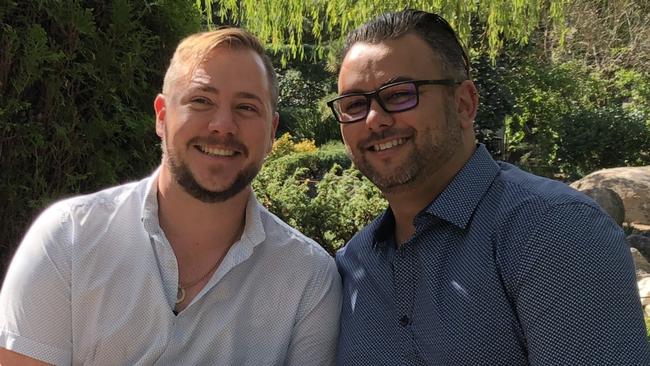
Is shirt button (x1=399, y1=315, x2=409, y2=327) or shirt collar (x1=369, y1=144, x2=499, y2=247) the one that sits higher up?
shirt collar (x1=369, y1=144, x2=499, y2=247)

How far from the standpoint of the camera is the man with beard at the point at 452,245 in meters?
1.68

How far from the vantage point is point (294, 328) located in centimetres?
222

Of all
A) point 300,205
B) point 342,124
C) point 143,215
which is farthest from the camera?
point 300,205

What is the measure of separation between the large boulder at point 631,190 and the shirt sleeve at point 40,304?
27.9ft

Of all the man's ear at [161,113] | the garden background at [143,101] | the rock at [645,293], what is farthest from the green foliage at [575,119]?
the man's ear at [161,113]

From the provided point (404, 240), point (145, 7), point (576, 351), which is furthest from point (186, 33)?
point (576, 351)

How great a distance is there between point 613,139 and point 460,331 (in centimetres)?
1228

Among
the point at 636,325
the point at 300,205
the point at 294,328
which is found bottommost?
the point at 300,205

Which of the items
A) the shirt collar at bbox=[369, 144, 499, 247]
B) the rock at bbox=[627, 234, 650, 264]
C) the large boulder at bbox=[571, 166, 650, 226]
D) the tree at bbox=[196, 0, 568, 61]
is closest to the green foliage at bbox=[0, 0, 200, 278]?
the shirt collar at bbox=[369, 144, 499, 247]

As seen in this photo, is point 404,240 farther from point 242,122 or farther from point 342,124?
point 242,122

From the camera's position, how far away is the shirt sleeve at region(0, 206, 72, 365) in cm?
197

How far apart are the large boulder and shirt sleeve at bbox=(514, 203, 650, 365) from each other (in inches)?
322

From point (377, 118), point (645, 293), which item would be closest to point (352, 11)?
point (645, 293)

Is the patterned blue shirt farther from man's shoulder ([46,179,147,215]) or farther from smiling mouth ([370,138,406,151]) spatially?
man's shoulder ([46,179,147,215])
